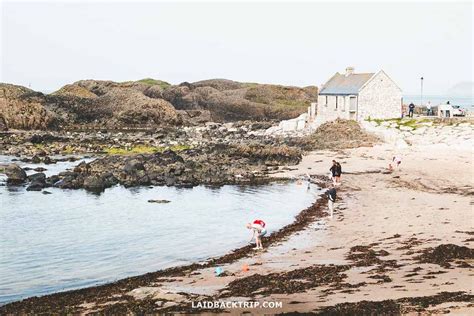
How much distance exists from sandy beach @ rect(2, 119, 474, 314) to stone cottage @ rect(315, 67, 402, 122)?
30.3m

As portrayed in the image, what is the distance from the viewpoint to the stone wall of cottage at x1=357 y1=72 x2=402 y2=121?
60594 mm

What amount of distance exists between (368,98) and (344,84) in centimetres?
462

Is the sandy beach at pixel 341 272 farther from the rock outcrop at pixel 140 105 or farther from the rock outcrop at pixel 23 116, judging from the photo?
the rock outcrop at pixel 140 105

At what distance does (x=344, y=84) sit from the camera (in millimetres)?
64562

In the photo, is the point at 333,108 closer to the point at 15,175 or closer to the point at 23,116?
the point at 15,175

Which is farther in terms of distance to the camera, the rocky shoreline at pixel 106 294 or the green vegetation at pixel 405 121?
the green vegetation at pixel 405 121

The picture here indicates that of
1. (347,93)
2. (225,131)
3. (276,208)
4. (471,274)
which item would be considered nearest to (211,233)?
(276,208)

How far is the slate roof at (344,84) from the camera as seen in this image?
201ft

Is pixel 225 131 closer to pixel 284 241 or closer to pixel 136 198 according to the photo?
pixel 136 198

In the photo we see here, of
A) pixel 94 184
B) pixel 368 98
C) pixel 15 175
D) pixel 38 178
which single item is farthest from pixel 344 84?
pixel 15 175

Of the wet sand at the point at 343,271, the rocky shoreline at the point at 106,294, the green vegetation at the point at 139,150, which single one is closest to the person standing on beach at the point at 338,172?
the wet sand at the point at 343,271

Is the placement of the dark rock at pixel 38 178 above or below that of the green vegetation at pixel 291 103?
below

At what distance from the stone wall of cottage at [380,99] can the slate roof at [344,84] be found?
2.92ft

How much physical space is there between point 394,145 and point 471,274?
36.7 meters
